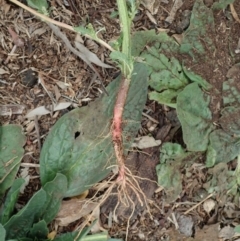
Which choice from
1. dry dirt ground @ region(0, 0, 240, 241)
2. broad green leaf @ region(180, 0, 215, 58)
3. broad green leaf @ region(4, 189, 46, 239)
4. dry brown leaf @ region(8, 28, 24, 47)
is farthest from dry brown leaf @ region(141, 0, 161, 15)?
broad green leaf @ region(4, 189, 46, 239)

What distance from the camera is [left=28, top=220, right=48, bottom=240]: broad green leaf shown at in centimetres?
135

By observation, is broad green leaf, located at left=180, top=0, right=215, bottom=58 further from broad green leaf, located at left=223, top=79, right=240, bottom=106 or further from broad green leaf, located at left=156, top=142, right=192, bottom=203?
broad green leaf, located at left=156, top=142, right=192, bottom=203

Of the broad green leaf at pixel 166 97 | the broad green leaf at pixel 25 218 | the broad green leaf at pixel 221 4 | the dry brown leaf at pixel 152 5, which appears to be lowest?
the broad green leaf at pixel 25 218

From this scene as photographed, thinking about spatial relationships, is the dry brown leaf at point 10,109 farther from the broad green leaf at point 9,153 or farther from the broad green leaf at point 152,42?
the broad green leaf at point 152,42

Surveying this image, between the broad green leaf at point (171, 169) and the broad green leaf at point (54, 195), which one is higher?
the broad green leaf at point (54, 195)

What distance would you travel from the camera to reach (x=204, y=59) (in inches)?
59.6

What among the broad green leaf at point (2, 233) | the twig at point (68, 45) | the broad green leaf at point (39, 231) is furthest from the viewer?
the twig at point (68, 45)

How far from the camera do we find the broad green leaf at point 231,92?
1.51 metres

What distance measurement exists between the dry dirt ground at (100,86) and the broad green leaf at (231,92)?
20 millimetres

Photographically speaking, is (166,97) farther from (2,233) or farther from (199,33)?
(2,233)

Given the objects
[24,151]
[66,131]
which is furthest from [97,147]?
[24,151]

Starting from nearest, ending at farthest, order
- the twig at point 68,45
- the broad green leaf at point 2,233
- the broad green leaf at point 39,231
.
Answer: the broad green leaf at point 2,233
the broad green leaf at point 39,231
the twig at point 68,45

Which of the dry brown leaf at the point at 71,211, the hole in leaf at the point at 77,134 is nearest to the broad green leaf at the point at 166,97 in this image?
the hole in leaf at the point at 77,134

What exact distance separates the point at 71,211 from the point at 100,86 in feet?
1.15
